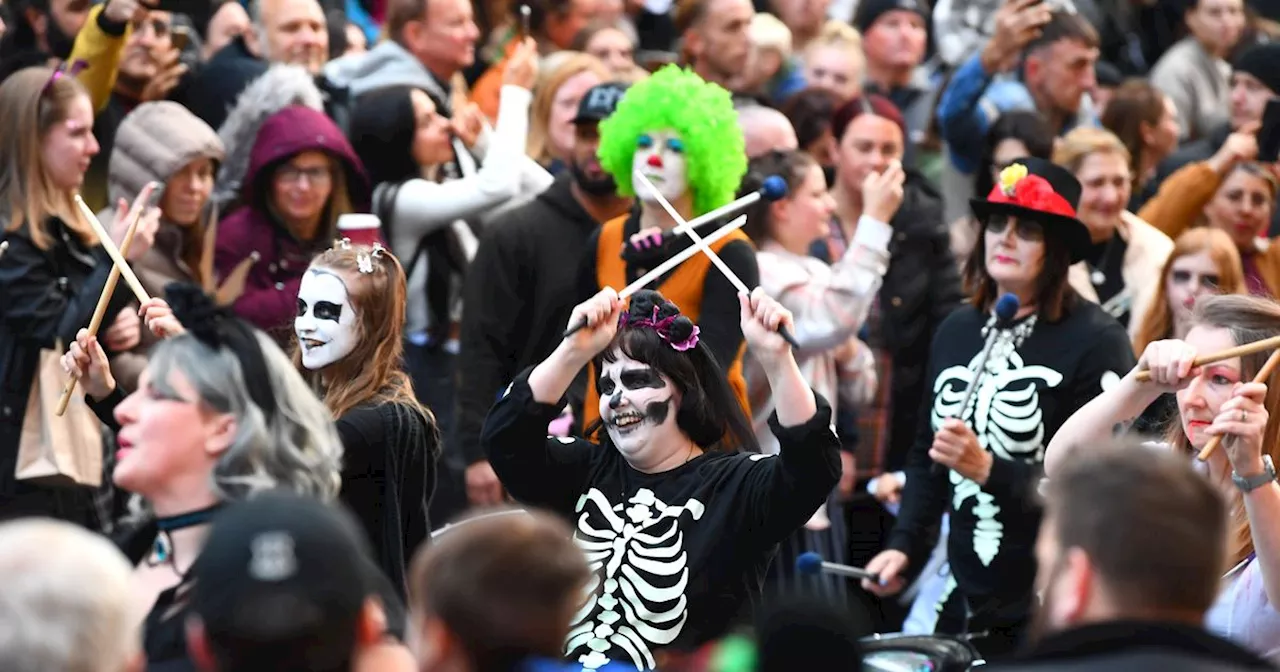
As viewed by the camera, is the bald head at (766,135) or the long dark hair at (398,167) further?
the bald head at (766,135)

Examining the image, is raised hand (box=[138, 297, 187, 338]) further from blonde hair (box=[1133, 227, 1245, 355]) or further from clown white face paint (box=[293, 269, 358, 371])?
blonde hair (box=[1133, 227, 1245, 355])

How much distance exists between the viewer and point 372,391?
17.4ft

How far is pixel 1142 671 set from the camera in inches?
121

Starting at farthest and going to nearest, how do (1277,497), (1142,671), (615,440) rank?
(615,440)
(1277,497)
(1142,671)

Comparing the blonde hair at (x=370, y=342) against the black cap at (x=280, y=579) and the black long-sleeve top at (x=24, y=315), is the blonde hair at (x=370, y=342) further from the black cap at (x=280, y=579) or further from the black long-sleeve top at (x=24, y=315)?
the black cap at (x=280, y=579)

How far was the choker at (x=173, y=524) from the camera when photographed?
410 cm

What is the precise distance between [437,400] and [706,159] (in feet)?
4.88

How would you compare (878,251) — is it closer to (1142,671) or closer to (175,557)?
(175,557)

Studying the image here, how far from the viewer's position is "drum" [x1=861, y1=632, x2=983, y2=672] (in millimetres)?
5414

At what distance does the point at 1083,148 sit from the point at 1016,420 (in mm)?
2094

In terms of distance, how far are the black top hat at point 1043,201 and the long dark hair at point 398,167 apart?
2.08 m

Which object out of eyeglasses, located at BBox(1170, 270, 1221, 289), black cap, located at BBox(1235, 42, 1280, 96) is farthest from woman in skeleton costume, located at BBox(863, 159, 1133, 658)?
black cap, located at BBox(1235, 42, 1280, 96)

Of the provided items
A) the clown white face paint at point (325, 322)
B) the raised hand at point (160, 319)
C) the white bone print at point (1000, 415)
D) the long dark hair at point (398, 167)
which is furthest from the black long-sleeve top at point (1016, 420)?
the raised hand at point (160, 319)

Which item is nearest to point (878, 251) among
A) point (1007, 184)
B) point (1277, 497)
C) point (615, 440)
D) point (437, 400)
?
point (1007, 184)
